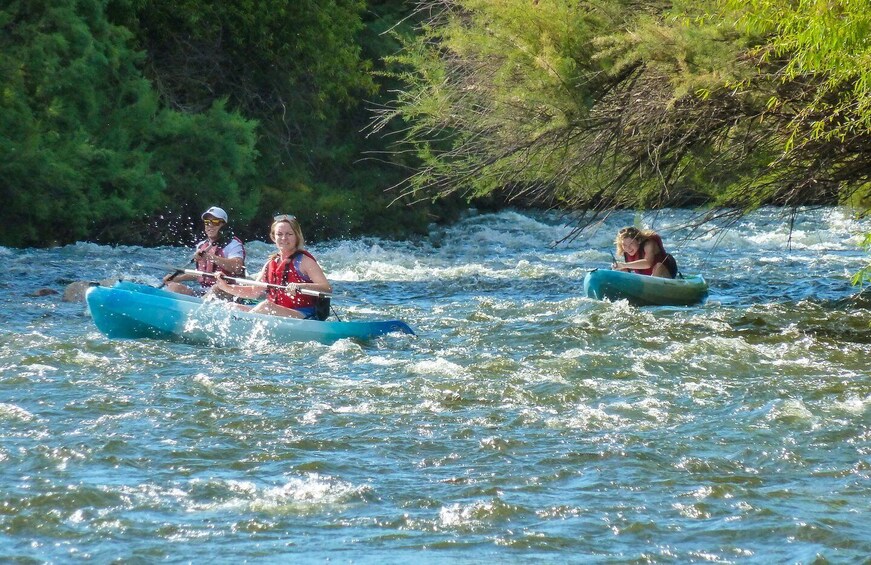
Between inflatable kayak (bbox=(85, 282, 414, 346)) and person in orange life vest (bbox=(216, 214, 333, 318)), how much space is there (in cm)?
31

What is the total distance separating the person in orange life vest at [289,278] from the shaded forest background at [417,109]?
1729mm

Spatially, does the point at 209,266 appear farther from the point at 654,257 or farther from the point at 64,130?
the point at 64,130

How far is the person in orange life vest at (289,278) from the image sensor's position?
32.0ft

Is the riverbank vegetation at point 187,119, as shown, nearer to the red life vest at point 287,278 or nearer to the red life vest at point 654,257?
the red life vest at point 654,257

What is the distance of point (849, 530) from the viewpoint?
495cm

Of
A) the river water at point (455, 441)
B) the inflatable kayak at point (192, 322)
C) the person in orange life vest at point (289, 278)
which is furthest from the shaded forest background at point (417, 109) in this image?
the inflatable kayak at point (192, 322)

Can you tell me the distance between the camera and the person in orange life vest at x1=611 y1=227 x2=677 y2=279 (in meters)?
12.8

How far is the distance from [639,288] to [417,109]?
2946mm

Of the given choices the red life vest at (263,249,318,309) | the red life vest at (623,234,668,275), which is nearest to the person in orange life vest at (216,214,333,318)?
the red life vest at (263,249,318,309)

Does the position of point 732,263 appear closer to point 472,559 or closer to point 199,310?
point 199,310

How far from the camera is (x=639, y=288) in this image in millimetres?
12359

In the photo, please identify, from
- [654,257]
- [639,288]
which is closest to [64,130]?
[654,257]

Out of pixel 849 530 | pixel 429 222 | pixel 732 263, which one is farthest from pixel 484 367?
pixel 429 222

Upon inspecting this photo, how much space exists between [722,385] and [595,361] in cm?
119
